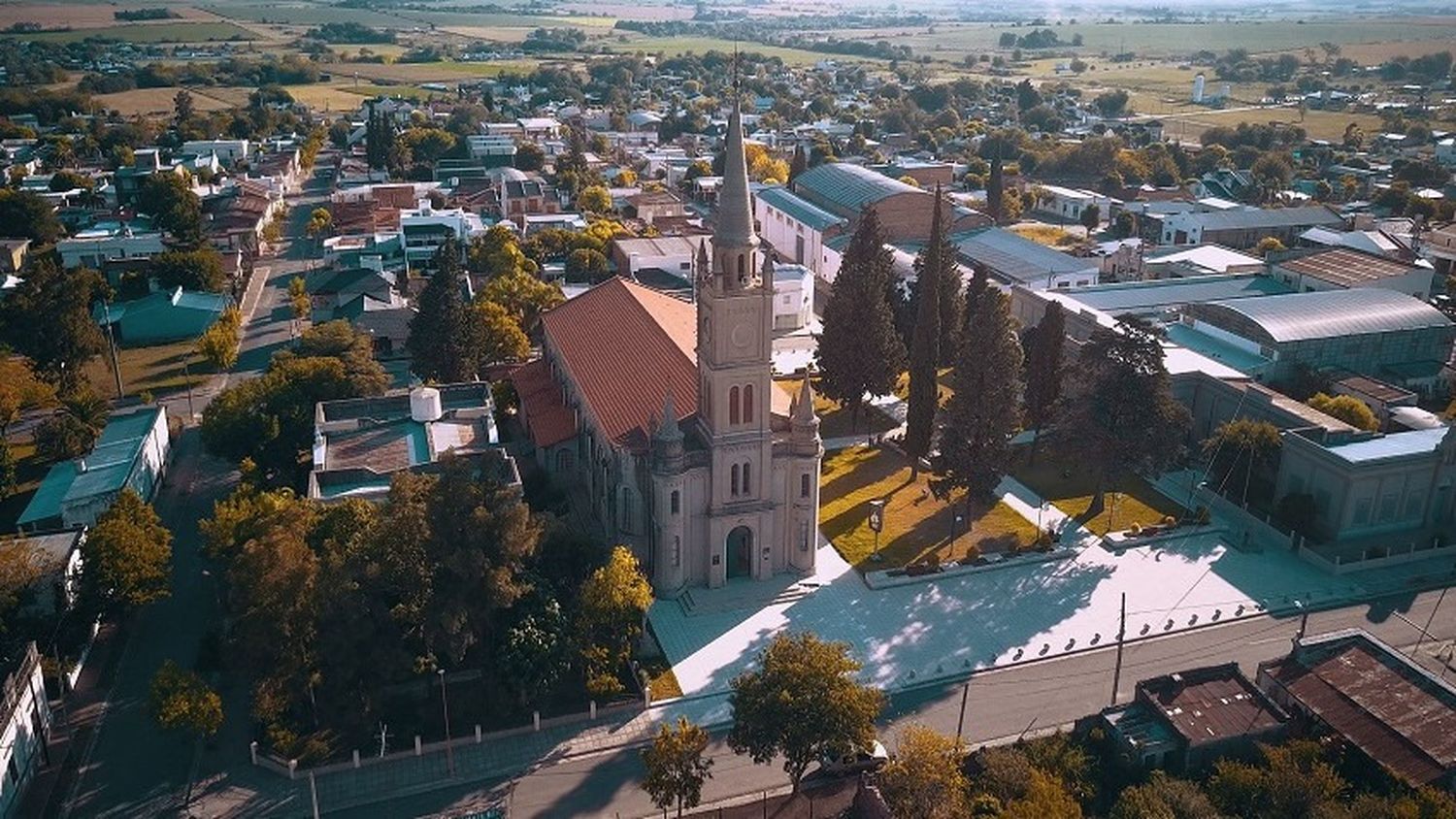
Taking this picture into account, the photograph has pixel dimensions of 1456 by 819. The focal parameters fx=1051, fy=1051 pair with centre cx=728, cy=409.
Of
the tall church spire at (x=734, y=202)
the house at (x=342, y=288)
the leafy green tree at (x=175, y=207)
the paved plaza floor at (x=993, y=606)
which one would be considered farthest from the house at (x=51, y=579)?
the leafy green tree at (x=175, y=207)

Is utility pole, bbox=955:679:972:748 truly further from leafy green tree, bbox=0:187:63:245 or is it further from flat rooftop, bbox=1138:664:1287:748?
leafy green tree, bbox=0:187:63:245

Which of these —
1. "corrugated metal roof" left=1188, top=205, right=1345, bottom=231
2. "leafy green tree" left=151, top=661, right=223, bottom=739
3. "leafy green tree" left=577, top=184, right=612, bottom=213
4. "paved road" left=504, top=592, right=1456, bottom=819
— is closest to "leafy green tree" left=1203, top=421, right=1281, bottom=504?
"paved road" left=504, top=592, right=1456, bottom=819

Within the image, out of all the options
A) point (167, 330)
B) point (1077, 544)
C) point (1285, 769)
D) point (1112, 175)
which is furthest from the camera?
point (1112, 175)

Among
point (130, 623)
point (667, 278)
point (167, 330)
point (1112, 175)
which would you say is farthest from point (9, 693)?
point (1112, 175)

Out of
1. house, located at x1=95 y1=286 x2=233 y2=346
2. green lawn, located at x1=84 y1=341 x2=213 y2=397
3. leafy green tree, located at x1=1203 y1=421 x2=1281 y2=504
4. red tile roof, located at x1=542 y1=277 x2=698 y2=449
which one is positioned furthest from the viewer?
house, located at x1=95 y1=286 x2=233 y2=346

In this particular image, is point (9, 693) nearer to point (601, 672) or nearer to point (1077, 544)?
point (601, 672)
